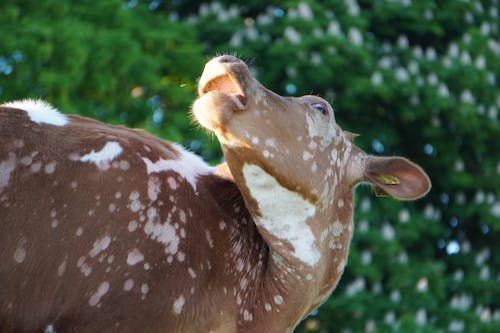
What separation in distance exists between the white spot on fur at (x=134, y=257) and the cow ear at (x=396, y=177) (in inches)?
38.2

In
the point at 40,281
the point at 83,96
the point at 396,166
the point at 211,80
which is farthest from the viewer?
the point at 83,96

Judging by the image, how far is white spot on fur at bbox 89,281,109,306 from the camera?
3.57 m

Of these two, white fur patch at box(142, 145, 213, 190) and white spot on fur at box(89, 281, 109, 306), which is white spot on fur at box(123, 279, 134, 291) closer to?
white spot on fur at box(89, 281, 109, 306)

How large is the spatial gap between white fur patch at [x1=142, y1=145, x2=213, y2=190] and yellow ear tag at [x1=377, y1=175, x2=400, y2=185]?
0.64 m

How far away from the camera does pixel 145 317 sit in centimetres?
363

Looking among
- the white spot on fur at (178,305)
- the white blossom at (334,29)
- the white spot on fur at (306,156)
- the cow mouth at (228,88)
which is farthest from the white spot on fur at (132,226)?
the white blossom at (334,29)

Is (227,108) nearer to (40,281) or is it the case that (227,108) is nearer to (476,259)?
(40,281)

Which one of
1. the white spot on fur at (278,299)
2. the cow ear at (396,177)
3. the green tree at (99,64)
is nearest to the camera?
the white spot on fur at (278,299)

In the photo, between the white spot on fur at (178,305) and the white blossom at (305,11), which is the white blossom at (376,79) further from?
the white spot on fur at (178,305)

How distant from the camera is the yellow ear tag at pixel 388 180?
4195mm

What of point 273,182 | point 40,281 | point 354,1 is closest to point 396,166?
point 273,182

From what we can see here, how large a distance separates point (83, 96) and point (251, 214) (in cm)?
681

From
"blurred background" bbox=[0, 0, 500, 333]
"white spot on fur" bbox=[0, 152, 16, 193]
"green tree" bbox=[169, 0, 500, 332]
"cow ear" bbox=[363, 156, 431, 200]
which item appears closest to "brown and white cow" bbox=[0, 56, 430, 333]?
"white spot on fur" bbox=[0, 152, 16, 193]

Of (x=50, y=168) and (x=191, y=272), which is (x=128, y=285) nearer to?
(x=191, y=272)
